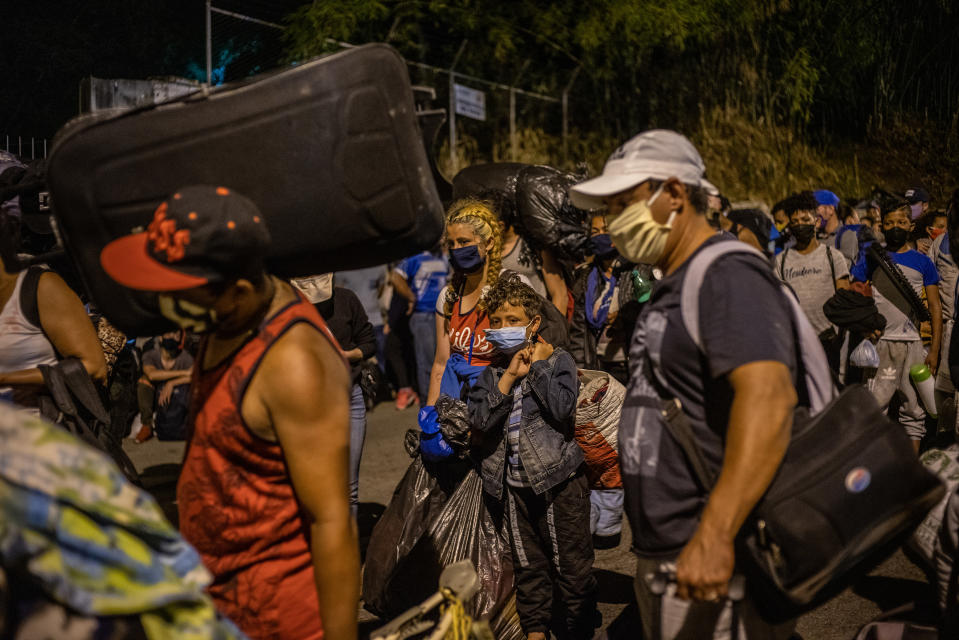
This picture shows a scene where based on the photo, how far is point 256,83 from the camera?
2.37m

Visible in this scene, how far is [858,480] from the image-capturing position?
2385 mm

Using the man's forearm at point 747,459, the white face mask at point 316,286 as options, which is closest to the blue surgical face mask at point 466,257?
the white face mask at point 316,286

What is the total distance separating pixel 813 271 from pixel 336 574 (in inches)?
221

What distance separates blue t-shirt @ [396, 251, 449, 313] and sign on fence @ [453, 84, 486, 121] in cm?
539

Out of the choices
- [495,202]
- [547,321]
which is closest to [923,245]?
[495,202]

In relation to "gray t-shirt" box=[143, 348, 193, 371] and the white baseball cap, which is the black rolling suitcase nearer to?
the white baseball cap

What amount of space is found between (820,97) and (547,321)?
18.0 meters

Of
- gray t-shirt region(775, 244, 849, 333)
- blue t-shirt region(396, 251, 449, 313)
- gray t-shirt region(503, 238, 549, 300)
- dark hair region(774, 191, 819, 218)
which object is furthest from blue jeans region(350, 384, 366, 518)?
blue t-shirt region(396, 251, 449, 313)

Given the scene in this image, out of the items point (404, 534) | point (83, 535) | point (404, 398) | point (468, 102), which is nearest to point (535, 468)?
point (404, 534)

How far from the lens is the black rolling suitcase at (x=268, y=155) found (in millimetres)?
2357

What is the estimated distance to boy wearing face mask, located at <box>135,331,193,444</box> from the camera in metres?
8.64

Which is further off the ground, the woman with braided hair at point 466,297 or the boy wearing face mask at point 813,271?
the woman with braided hair at point 466,297

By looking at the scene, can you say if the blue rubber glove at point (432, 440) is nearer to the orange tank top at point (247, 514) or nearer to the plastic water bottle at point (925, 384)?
the orange tank top at point (247, 514)

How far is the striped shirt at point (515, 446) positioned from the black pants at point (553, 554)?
0.28 feet
